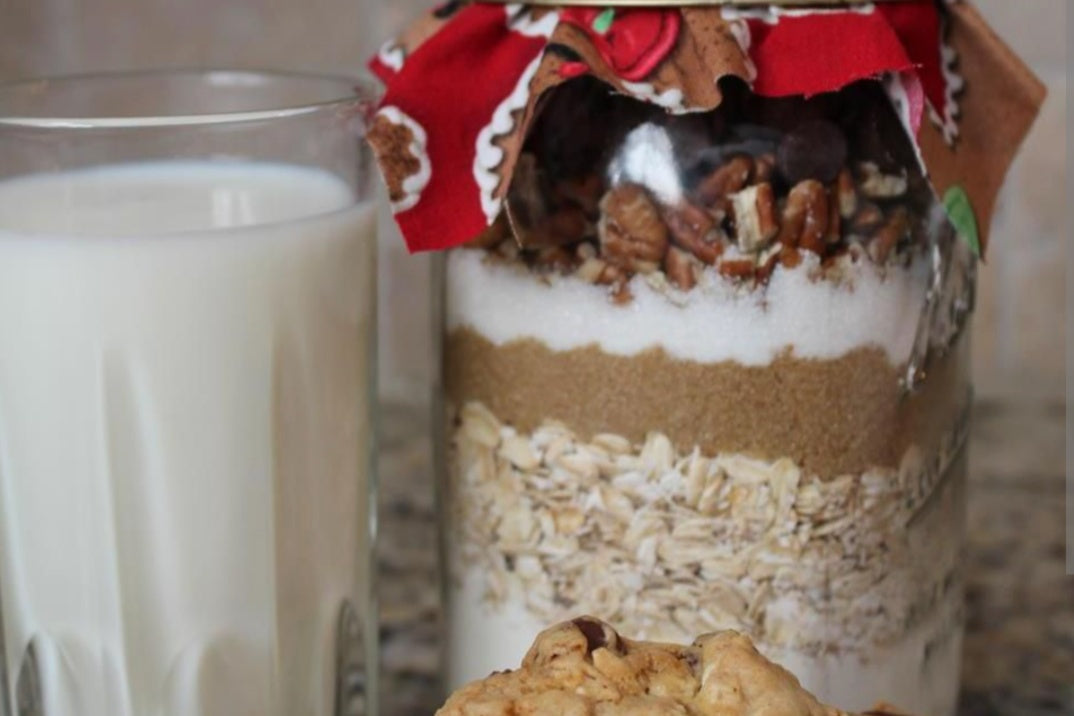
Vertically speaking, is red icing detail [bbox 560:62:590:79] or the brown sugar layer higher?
red icing detail [bbox 560:62:590:79]

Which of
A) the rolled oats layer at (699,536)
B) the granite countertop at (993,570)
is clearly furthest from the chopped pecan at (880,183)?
the granite countertop at (993,570)

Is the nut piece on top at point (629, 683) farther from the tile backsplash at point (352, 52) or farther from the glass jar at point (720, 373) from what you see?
the tile backsplash at point (352, 52)

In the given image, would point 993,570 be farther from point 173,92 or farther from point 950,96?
point 173,92

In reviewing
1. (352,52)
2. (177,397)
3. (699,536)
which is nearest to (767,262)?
(699,536)

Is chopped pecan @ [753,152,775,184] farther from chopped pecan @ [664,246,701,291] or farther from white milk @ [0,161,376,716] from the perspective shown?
white milk @ [0,161,376,716]

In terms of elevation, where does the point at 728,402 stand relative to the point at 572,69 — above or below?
below

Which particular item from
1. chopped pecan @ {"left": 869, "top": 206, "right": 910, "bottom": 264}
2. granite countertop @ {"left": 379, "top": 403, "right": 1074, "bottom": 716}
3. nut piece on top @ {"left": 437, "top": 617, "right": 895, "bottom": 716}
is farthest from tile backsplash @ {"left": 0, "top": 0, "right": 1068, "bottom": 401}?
nut piece on top @ {"left": 437, "top": 617, "right": 895, "bottom": 716}
